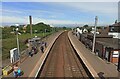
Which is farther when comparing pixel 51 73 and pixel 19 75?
pixel 51 73

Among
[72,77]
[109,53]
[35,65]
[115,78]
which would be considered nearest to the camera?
[115,78]

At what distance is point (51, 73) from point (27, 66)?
288cm

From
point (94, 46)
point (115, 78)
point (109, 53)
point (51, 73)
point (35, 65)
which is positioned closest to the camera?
point (115, 78)

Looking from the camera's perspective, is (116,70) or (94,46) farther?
(94,46)

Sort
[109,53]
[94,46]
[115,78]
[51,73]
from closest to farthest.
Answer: [115,78] → [51,73] → [109,53] → [94,46]

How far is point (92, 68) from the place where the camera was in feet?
67.0

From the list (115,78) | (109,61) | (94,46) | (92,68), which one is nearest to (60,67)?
(92,68)

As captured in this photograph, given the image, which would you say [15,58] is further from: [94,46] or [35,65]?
[94,46]

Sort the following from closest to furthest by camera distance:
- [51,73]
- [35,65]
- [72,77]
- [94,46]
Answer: [72,77] → [51,73] → [35,65] → [94,46]

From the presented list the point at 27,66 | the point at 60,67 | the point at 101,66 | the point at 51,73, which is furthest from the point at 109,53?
the point at 27,66

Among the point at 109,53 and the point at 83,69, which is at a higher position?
the point at 109,53

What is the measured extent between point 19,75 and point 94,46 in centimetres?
1784

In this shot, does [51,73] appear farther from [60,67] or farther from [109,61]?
[109,61]

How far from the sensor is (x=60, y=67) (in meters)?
22.8
